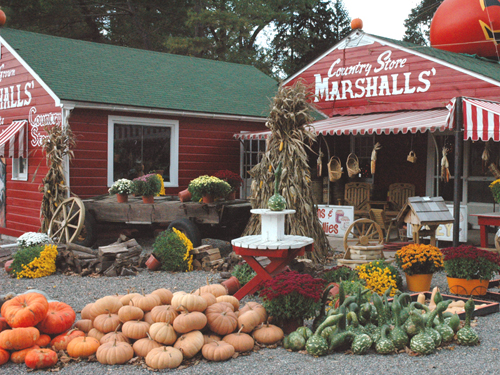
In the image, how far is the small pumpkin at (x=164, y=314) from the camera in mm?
4453

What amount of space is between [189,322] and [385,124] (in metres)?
6.85

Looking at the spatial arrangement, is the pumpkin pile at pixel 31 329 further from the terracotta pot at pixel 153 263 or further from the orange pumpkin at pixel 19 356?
the terracotta pot at pixel 153 263

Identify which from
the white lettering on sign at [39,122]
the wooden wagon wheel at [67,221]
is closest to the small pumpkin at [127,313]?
the wooden wagon wheel at [67,221]

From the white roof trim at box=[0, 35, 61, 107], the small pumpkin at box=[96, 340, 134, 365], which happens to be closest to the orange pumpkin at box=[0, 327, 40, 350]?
the small pumpkin at box=[96, 340, 134, 365]

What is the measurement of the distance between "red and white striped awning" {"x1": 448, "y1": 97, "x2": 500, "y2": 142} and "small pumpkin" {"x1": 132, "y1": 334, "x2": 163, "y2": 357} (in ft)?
18.7

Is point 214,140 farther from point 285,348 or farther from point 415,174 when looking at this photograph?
point 285,348

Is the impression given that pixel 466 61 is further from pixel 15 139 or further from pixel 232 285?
pixel 15 139

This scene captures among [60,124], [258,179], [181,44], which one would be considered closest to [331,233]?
[258,179]

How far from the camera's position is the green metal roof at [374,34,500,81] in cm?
1127

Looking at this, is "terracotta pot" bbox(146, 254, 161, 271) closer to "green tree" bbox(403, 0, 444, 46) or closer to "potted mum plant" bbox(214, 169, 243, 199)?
"potted mum plant" bbox(214, 169, 243, 199)

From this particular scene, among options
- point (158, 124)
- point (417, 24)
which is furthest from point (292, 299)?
point (417, 24)

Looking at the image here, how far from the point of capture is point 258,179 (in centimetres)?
839

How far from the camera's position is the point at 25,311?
4391mm

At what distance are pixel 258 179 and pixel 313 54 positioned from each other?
2251cm
